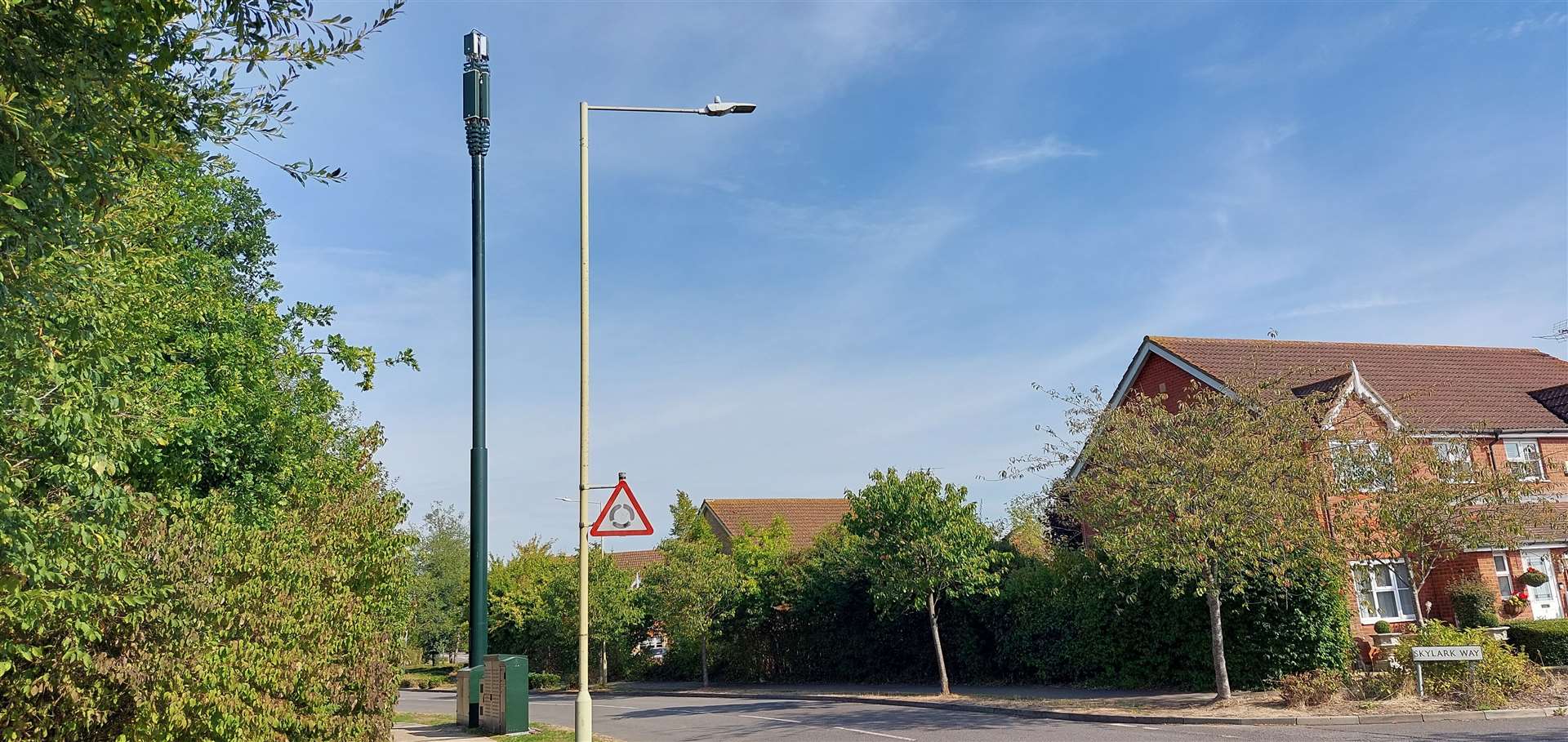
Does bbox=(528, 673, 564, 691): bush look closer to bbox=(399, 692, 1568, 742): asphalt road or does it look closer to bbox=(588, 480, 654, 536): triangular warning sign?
bbox=(399, 692, 1568, 742): asphalt road

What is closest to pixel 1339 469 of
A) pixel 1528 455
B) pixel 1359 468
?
pixel 1359 468

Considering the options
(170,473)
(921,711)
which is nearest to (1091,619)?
(921,711)

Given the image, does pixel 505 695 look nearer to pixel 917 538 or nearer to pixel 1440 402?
pixel 917 538

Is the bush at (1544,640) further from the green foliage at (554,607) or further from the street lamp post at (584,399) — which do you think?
the green foliage at (554,607)

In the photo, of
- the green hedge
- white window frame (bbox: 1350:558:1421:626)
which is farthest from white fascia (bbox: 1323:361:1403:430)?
the green hedge

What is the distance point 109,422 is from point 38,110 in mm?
1770

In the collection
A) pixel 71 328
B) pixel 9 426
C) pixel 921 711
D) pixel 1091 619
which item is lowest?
pixel 921 711

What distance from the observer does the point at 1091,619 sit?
23.3 m

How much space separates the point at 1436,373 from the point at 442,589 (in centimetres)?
4694

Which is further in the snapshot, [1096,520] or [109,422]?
[1096,520]

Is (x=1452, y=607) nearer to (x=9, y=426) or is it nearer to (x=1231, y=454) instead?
(x=1231, y=454)

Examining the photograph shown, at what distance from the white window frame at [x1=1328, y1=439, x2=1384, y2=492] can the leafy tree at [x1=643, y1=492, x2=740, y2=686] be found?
18354mm

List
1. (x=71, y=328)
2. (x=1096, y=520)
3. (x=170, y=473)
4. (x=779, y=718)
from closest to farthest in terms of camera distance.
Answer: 1. (x=71, y=328)
2. (x=170, y=473)
3. (x=1096, y=520)
4. (x=779, y=718)

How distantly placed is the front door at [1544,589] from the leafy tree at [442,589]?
4201cm
